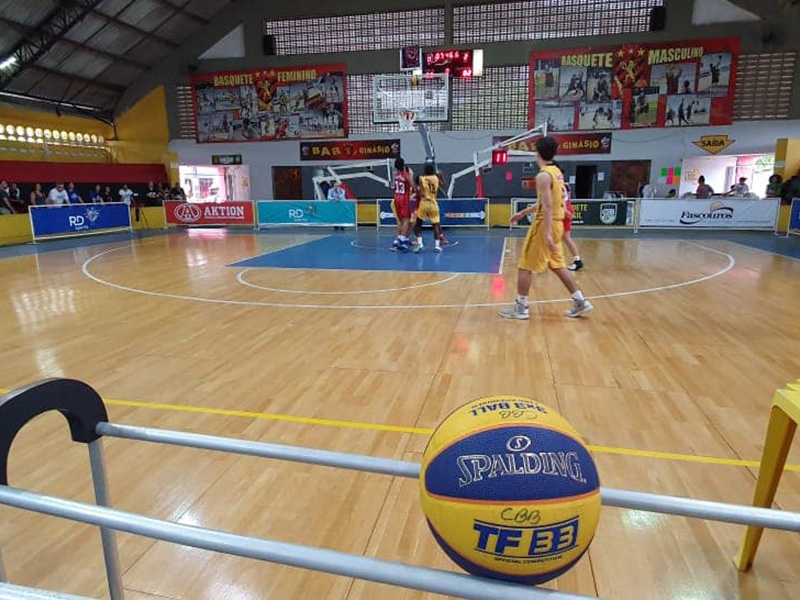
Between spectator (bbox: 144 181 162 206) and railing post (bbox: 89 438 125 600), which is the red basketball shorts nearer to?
railing post (bbox: 89 438 125 600)

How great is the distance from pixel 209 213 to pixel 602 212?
13282mm

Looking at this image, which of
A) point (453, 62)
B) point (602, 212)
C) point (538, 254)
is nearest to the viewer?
point (538, 254)

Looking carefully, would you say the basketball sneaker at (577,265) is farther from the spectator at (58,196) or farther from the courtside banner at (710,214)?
the spectator at (58,196)

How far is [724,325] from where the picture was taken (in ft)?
19.0

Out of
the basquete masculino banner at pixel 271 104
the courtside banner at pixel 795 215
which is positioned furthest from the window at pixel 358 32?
the courtside banner at pixel 795 215

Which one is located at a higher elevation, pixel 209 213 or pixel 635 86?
pixel 635 86

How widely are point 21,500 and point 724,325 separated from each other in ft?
20.9

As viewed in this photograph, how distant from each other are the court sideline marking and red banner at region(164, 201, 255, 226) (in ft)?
49.1

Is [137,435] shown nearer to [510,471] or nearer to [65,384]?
[65,384]

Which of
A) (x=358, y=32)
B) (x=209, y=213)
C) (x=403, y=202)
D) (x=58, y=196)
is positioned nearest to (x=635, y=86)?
(x=358, y=32)

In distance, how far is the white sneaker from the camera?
615cm

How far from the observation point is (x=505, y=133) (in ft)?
71.9

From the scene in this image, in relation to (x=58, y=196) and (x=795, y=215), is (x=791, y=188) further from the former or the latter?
(x=58, y=196)

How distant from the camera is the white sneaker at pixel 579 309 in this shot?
6148 mm
